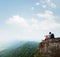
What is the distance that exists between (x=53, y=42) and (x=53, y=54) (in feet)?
5.30

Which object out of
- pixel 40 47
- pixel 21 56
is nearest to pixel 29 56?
pixel 21 56

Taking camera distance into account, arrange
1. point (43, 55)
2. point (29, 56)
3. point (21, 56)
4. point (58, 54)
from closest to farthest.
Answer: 1. point (58, 54)
2. point (43, 55)
3. point (29, 56)
4. point (21, 56)

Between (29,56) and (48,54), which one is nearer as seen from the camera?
(48,54)

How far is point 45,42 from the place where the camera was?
28.0 m

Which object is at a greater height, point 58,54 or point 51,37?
point 51,37

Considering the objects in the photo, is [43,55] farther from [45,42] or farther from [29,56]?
[29,56]

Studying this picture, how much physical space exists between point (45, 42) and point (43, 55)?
1779 millimetres

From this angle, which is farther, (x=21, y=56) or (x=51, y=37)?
(x=21, y=56)

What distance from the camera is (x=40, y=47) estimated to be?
28.5 meters

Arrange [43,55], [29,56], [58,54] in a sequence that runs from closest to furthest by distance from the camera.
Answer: [58,54]
[43,55]
[29,56]

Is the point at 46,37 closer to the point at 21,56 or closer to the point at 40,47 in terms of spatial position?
the point at 40,47

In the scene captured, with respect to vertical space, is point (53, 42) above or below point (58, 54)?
above

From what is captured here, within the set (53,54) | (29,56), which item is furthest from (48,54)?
(29,56)

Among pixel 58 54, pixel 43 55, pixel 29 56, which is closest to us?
pixel 58 54
